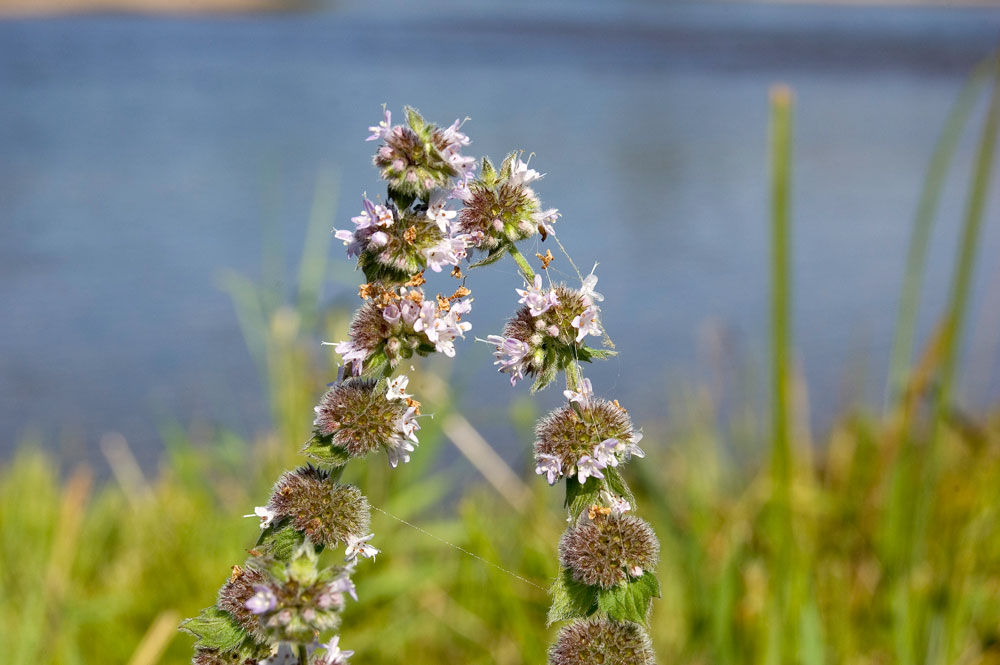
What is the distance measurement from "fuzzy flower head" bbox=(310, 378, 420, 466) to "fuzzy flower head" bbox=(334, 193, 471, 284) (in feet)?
0.40

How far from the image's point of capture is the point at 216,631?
3.14 ft

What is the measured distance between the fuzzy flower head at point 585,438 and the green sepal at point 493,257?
0.62 feet

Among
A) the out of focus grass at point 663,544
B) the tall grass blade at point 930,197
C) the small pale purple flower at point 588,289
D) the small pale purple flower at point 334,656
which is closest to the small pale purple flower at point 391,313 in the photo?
the small pale purple flower at point 588,289

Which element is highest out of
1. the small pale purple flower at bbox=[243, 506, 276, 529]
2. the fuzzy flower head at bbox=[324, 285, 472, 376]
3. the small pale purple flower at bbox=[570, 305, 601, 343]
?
the small pale purple flower at bbox=[570, 305, 601, 343]

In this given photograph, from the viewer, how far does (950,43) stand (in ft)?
97.7

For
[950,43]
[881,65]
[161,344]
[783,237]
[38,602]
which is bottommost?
[38,602]

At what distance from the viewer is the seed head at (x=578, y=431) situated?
41.2 inches

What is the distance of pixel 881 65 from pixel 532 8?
3190cm

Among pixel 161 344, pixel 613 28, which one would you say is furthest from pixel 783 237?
pixel 613 28

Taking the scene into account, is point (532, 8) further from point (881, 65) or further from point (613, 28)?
point (881, 65)

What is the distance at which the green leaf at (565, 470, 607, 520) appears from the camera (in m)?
1.08

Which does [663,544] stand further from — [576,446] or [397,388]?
[397,388]

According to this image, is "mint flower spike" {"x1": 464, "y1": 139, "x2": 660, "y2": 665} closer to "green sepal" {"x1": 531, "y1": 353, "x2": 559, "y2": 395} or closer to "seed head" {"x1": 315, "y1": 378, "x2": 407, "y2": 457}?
"green sepal" {"x1": 531, "y1": 353, "x2": 559, "y2": 395}

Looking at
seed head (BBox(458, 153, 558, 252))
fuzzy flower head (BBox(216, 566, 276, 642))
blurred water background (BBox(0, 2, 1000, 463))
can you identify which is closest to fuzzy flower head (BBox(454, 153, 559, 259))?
seed head (BBox(458, 153, 558, 252))
